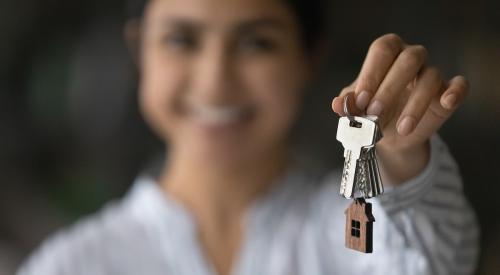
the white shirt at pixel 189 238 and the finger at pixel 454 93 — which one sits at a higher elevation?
the finger at pixel 454 93

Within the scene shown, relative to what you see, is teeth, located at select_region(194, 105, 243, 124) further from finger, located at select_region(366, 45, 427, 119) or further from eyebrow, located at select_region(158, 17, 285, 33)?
finger, located at select_region(366, 45, 427, 119)

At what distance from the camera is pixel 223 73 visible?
53cm

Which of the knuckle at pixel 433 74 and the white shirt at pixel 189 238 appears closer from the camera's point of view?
the knuckle at pixel 433 74

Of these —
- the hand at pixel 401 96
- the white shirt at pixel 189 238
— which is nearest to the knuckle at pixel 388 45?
the hand at pixel 401 96

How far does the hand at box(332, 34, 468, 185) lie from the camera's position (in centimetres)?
26

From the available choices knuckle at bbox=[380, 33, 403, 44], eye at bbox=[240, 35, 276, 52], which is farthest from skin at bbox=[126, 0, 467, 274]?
knuckle at bbox=[380, 33, 403, 44]

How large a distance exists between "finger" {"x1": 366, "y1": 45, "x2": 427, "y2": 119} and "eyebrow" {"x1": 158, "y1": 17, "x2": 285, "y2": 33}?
255mm

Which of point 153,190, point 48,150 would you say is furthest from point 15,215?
point 153,190

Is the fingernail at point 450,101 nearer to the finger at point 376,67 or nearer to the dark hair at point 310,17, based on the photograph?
the finger at point 376,67

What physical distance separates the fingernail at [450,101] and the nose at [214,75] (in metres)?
0.28

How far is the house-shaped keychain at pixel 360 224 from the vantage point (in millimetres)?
264

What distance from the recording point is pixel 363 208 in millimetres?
264

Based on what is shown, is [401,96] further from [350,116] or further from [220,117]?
[220,117]

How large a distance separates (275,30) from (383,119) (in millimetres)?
285
